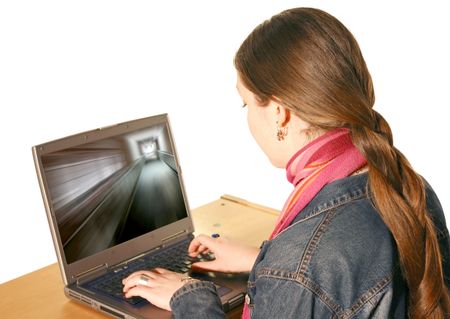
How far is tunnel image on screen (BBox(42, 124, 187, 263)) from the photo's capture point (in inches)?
60.0

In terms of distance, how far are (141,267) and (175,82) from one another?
1476 millimetres

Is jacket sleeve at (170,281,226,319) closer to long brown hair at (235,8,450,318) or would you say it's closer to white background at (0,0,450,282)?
long brown hair at (235,8,450,318)

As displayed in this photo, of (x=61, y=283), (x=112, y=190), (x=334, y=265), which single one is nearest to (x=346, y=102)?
(x=334, y=265)

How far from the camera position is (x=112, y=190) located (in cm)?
162

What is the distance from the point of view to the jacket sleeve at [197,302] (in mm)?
1274

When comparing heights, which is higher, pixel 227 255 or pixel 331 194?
pixel 331 194

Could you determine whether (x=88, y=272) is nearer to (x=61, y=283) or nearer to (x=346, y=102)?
(x=61, y=283)

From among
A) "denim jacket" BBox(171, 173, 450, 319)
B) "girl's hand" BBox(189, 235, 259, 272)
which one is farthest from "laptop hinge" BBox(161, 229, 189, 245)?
"denim jacket" BBox(171, 173, 450, 319)

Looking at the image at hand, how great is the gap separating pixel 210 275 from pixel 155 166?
1.03 feet

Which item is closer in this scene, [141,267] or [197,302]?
[197,302]

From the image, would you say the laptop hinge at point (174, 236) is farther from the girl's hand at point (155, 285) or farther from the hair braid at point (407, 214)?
the hair braid at point (407, 214)

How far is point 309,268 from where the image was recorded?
1.08 m

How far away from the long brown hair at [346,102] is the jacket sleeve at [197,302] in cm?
35

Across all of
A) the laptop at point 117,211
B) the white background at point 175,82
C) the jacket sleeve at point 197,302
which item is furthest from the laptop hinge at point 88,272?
the white background at point 175,82
